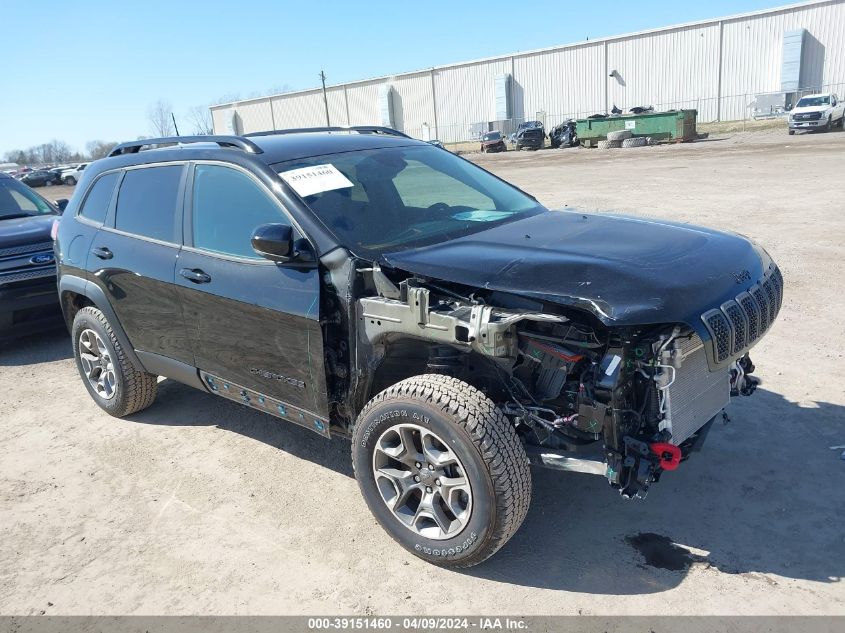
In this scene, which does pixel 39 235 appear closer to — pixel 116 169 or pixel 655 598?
pixel 116 169

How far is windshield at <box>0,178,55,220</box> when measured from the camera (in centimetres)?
827

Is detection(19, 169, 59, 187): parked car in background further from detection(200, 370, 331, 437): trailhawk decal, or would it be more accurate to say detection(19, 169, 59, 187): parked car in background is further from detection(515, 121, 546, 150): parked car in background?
detection(200, 370, 331, 437): trailhawk decal

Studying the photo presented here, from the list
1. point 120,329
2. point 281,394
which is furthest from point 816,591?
point 120,329

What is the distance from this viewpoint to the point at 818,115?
1335 inches

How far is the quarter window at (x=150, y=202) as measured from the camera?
14.3 ft

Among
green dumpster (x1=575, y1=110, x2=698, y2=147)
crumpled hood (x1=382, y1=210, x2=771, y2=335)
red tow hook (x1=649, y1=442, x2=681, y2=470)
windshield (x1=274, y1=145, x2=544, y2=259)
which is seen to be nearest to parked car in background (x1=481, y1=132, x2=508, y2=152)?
green dumpster (x1=575, y1=110, x2=698, y2=147)

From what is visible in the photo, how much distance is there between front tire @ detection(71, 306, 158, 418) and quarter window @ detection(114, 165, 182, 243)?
2.64 feet

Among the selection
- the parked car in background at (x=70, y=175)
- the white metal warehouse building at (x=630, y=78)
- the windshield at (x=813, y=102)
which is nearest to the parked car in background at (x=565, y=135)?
the white metal warehouse building at (x=630, y=78)

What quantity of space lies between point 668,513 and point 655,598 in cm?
71

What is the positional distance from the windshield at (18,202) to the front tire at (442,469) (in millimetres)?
6852

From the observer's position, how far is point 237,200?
3955 mm

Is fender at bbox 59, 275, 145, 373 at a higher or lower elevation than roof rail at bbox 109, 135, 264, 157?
lower

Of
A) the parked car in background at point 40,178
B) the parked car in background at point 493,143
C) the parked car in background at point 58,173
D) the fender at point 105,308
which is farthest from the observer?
the parked car in background at point 58,173

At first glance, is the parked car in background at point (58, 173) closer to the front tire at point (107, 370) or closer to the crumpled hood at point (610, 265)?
the front tire at point (107, 370)
